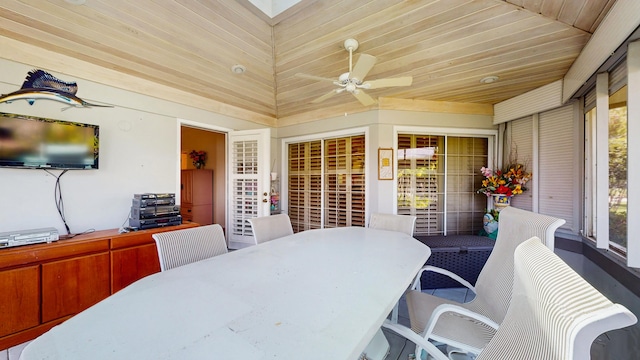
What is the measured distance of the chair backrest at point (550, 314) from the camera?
464 millimetres

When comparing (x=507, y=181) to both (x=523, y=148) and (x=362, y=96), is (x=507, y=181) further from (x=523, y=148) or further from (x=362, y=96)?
(x=362, y=96)

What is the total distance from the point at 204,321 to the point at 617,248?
325 centimetres

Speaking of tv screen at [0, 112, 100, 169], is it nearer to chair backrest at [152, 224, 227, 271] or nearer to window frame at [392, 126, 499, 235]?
chair backrest at [152, 224, 227, 271]

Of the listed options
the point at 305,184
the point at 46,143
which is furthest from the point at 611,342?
the point at 46,143

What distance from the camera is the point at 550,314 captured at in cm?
58

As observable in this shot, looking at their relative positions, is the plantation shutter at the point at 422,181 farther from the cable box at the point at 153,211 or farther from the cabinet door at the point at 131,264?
the cabinet door at the point at 131,264

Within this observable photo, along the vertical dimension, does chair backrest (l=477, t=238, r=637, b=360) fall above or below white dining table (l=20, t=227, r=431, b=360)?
above

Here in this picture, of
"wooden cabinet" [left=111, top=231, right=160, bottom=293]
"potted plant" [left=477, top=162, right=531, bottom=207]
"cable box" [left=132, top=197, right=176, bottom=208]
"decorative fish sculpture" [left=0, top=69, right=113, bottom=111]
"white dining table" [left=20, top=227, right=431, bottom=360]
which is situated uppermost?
Result: "decorative fish sculpture" [left=0, top=69, right=113, bottom=111]

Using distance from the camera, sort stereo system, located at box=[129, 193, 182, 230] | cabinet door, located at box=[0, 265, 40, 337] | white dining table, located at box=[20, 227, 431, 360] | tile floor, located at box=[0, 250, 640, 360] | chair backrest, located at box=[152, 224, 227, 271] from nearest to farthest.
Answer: white dining table, located at box=[20, 227, 431, 360], chair backrest, located at box=[152, 224, 227, 271], tile floor, located at box=[0, 250, 640, 360], cabinet door, located at box=[0, 265, 40, 337], stereo system, located at box=[129, 193, 182, 230]

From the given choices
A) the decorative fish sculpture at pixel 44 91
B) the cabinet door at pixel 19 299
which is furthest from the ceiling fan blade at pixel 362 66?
the cabinet door at pixel 19 299

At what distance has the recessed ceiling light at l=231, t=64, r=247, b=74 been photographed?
3.12 meters

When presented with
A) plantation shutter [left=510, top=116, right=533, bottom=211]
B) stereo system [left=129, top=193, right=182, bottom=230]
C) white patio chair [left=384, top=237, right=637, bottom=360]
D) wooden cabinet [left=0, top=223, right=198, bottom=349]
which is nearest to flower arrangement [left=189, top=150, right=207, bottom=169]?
stereo system [left=129, top=193, right=182, bottom=230]

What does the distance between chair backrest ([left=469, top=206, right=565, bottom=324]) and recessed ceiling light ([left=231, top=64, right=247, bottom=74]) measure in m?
3.17

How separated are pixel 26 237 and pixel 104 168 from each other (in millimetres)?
957
